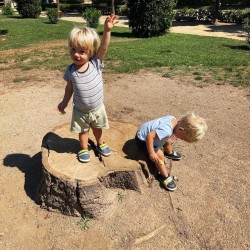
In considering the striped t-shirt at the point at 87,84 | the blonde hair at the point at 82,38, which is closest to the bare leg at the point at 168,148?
the striped t-shirt at the point at 87,84

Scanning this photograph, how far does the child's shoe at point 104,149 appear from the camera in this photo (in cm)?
382

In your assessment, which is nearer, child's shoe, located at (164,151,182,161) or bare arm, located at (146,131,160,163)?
bare arm, located at (146,131,160,163)

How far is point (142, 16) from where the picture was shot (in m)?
15.5

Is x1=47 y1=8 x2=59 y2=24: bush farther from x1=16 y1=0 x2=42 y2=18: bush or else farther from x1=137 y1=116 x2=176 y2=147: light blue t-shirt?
x1=137 y1=116 x2=176 y2=147: light blue t-shirt

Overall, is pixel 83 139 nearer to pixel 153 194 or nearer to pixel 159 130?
pixel 159 130

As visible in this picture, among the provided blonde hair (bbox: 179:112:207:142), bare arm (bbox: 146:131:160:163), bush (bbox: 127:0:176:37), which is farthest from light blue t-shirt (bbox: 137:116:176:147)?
bush (bbox: 127:0:176:37)

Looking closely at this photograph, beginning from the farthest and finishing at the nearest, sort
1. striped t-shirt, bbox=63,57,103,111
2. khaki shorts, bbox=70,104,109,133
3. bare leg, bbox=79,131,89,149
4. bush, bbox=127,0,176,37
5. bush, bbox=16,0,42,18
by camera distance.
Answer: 1. bush, bbox=16,0,42,18
2. bush, bbox=127,0,176,37
3. bare leg, bbox=79,131,89,149
4. khaki shorts, bbox=70,104,109,133
5. striped t-shirt, bbox=63,57,103,111

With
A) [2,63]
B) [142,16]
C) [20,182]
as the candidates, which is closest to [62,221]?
[20,182]

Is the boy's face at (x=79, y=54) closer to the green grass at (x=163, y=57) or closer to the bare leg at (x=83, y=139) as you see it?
the bare leg at (x=83, y=139)

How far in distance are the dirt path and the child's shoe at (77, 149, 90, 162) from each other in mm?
595

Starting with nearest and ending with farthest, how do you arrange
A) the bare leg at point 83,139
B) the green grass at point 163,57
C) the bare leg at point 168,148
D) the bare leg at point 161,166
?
the bare leg at point 83,139
the bare leg at point 161,166
the bare leg at point 168,148
the green grass at point 163,57

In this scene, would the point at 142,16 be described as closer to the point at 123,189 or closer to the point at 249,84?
the point at 249,84

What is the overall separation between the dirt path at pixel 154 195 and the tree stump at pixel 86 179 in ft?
0.43

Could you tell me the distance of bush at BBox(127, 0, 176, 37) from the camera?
597 inches
